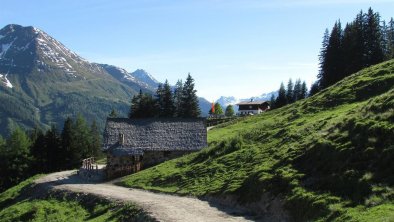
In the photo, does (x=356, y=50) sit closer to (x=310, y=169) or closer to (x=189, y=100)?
(x=189, y=100)

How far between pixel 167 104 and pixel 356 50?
A: 45.9 metres

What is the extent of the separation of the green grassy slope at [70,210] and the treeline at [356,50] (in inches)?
2662

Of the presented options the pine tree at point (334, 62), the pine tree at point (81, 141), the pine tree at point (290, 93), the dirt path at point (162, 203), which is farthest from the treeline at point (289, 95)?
the dirt path at point (162, 203)

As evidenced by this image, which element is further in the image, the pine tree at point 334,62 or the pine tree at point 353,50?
the pine tree at point 334,62

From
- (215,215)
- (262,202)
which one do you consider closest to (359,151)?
(262,202)

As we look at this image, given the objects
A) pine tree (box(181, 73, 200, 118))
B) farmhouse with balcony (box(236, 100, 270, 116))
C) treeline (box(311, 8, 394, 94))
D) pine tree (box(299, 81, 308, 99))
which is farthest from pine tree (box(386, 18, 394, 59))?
farmhouse with balcony (box(236, 100, 270, 116))

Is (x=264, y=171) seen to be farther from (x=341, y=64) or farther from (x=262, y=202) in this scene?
(x=341, y=64)

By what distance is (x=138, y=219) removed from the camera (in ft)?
91.5

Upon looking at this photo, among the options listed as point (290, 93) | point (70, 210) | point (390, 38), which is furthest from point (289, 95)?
point (70, 210)

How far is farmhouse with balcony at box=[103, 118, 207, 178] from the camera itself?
174 feet

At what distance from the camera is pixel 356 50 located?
296 ft

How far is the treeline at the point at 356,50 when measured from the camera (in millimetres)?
89250

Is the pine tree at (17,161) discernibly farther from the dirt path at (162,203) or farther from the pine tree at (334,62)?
the pine tree at (334,62)

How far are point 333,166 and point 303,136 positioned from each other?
419 inches
